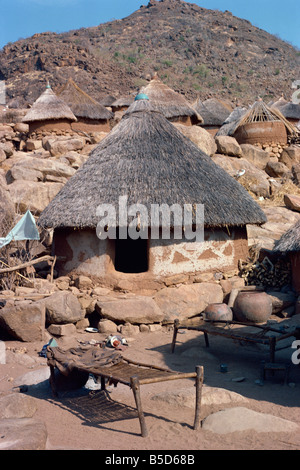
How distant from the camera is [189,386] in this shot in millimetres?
5711

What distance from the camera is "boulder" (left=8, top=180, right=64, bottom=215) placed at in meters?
10.8

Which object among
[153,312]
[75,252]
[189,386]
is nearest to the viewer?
[189,386]

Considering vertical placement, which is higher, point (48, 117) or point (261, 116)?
point (261, 116)

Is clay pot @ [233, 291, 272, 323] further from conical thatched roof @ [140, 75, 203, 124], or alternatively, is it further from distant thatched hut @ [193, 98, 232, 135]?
distant thatched hut @ [193, 98, 232, 135]

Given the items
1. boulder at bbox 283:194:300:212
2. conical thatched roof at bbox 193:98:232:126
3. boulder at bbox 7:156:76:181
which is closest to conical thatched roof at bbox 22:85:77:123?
boulder at bbox 7:156:76:181

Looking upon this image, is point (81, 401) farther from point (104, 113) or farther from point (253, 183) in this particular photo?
point (104, 113)

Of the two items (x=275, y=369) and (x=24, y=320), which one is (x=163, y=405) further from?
(x=24, y=320)

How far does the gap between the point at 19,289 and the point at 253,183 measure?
8.68m

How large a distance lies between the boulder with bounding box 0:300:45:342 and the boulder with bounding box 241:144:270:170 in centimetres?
1145

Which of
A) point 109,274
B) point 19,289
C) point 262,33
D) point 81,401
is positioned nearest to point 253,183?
point 109,274

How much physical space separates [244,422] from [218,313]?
3.40 meters

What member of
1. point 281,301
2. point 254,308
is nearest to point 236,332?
point 254,308

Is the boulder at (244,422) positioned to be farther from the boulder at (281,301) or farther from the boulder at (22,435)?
the boulder at (281,301)

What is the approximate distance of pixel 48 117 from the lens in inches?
683
